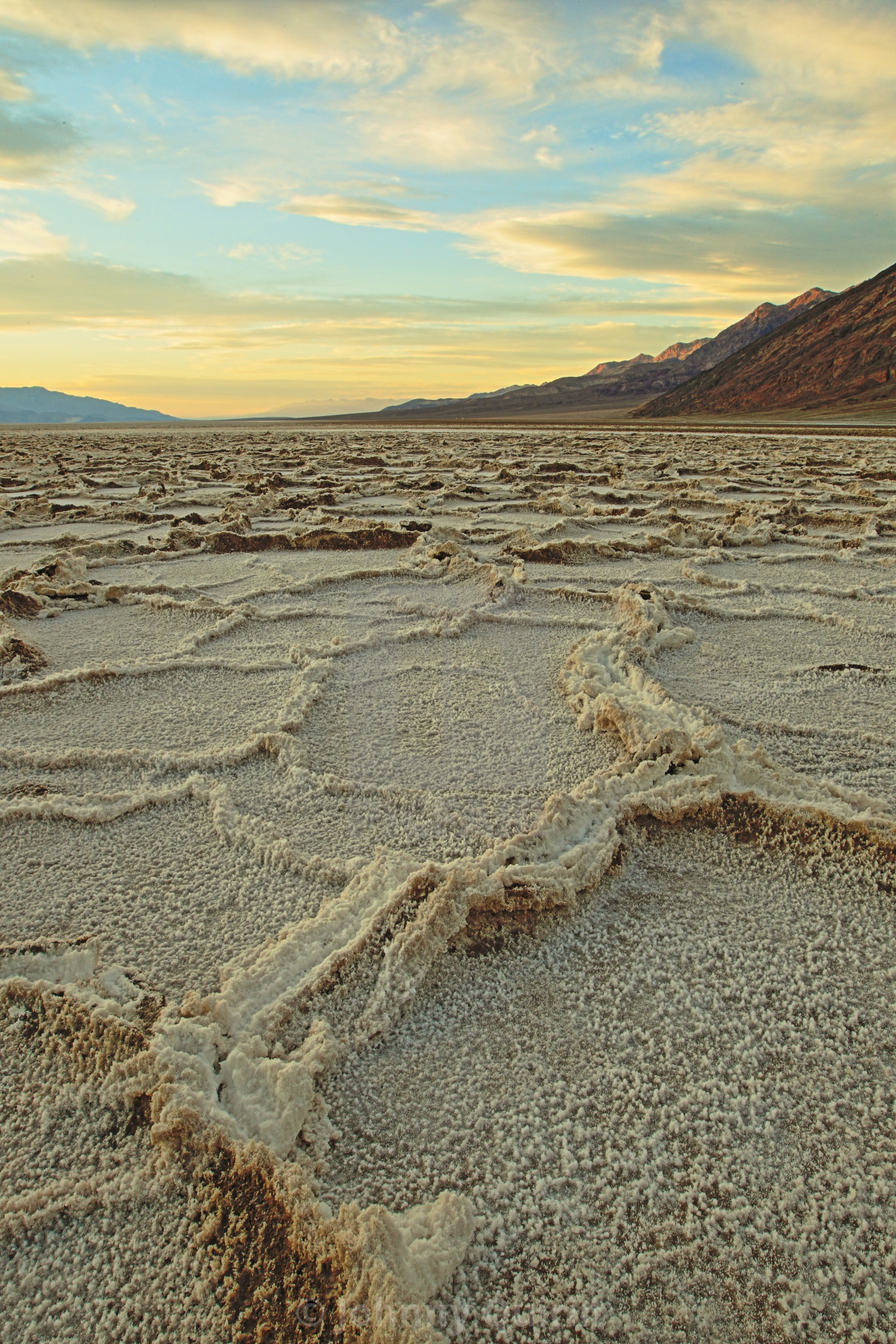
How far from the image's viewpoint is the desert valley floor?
656 millimetres

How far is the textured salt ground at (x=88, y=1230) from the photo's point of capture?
2.06 ft

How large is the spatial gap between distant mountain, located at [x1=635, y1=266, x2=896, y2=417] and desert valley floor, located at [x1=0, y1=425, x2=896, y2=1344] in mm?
30619

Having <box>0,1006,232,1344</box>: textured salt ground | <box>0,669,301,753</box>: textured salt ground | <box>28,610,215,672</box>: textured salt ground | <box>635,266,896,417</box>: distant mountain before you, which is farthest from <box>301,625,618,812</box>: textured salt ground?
<box>635,266,896,417</box>: distant mountain

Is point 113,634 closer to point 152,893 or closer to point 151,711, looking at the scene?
point 151,711

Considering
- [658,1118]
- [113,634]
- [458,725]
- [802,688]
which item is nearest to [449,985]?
[658,1118]

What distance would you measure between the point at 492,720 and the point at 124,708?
88cm

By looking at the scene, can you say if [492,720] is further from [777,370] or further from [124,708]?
[777,370]

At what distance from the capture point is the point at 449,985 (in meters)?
0.98

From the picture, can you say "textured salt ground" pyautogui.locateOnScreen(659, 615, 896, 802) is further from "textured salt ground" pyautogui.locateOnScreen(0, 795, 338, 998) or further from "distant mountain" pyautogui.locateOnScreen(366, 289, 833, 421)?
"distant mountain" pyautogui.locateOnScreen(366, 289, 833, 421)

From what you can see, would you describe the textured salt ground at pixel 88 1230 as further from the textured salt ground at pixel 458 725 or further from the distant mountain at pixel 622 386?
the distant mountain at pixel 622 386

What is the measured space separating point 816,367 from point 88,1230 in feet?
134

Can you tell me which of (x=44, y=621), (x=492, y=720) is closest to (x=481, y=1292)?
(x=492, y=720)

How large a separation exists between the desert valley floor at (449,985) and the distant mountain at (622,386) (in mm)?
46384

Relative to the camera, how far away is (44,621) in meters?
2.53
